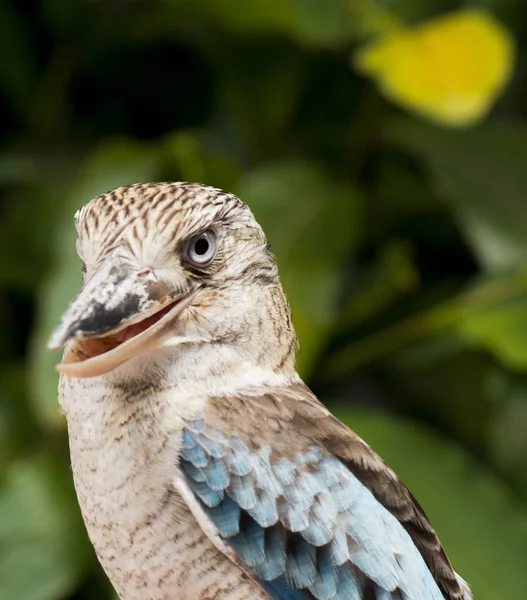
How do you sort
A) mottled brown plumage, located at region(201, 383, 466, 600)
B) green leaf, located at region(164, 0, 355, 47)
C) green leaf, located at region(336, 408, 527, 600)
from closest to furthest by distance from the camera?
mottled brown plumage, located at region(201, 383, 466, 600) → green leaf, located at region(336, 408, 527, 600) → green leaf, located at region(164, 0, 355, 47)

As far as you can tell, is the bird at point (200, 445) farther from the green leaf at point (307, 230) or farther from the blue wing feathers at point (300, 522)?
the green leaf at point (307, 230)

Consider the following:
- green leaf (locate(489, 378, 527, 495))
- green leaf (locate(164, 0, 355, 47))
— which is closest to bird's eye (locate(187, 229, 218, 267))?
green leaf (locate(164, 0, 355, 47))

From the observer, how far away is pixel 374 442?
1.20m

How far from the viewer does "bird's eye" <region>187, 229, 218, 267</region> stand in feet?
2.03

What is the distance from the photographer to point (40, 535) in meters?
1.18

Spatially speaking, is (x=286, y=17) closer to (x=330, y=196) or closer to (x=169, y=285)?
(x=330, y=196)

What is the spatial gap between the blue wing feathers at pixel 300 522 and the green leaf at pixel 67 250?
53 cm

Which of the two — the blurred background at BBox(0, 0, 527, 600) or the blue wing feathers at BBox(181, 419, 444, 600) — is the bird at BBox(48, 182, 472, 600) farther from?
the blurred background at BBox(0, 0, 527, 600)

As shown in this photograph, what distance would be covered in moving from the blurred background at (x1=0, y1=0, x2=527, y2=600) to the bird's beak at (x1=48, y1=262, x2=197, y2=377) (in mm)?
566

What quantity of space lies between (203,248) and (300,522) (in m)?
0.20

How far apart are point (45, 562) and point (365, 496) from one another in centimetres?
63

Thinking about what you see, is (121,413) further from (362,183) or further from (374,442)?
(362,183)

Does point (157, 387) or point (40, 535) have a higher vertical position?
point (157, 387)

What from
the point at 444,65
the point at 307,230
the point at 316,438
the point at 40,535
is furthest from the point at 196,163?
the point at 316,438
